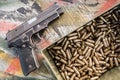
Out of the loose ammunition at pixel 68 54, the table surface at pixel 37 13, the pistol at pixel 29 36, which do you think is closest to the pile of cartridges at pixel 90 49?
the loose ammunition at pixel 68 54

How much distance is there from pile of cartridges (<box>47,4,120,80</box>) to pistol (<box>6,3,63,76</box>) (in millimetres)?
311

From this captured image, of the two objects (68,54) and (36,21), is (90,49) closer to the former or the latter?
(68,54)

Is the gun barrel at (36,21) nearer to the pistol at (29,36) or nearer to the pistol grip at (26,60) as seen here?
the pistol at (29,36)

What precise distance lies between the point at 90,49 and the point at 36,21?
2.55ft

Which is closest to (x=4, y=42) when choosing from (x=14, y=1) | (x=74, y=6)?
(x=14, y=1)

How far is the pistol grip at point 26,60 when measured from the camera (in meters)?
4.57

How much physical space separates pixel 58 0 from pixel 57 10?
0.27 m

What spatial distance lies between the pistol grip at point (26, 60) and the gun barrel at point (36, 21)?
0.59ft

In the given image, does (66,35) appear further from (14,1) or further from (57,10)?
(14,1)

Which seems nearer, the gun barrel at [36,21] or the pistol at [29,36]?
the pistol at [29,36]

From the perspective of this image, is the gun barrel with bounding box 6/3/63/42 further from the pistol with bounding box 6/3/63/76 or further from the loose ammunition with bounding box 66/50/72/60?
the loose ammunition with bounding box 66/50/72/60

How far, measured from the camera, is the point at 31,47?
467 cm

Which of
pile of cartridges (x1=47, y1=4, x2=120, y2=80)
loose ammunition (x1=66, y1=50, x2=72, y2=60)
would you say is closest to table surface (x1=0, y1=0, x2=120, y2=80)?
pile of cartridges (x1=47, y1=4, x2=120, y2=80)

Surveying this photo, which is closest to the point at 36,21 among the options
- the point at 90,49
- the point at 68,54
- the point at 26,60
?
the point at 26,60
